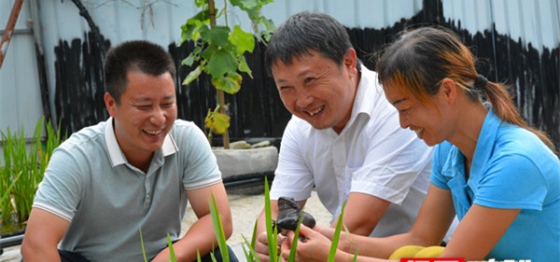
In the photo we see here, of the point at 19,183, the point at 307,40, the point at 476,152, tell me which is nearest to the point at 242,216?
the point at 19,183

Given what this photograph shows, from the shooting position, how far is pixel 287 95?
2.24 meters

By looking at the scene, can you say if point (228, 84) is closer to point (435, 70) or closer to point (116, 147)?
point (116, 147)

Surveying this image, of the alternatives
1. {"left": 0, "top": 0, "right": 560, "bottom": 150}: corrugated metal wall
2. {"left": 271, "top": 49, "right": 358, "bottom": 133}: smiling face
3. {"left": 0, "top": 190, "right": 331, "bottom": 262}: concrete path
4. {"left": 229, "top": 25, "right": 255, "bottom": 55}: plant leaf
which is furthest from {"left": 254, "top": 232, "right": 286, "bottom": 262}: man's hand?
{"left": 0, "top": 0, "right": 560, "bottom": 150}: corrugated metal wall

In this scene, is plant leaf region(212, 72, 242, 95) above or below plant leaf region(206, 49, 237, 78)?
below

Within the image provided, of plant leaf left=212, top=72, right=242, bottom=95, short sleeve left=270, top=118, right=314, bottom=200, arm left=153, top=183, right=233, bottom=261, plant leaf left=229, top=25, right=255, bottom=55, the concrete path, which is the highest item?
plant leaf left=229, top=25, right=255, bottom=55

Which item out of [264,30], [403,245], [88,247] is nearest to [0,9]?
[264,30]

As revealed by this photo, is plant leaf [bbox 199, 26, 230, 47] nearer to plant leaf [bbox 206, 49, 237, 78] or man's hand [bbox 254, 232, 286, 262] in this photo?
plant leaf [bbox 206, 49, 237, 78]

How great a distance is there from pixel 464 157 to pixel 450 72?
0.83 ft

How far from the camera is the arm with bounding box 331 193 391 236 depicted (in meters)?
2.18

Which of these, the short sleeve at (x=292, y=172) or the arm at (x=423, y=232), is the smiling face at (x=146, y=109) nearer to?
the short sleeve at (x=292, y=172)

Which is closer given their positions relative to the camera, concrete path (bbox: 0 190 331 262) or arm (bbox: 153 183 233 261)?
arm (bbox: 153 183 233 261)

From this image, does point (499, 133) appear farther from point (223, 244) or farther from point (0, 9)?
point (0, 9)

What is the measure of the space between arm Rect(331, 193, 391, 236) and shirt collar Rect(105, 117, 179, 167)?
Answer: 2.26 feet

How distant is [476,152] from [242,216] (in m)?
2.72
